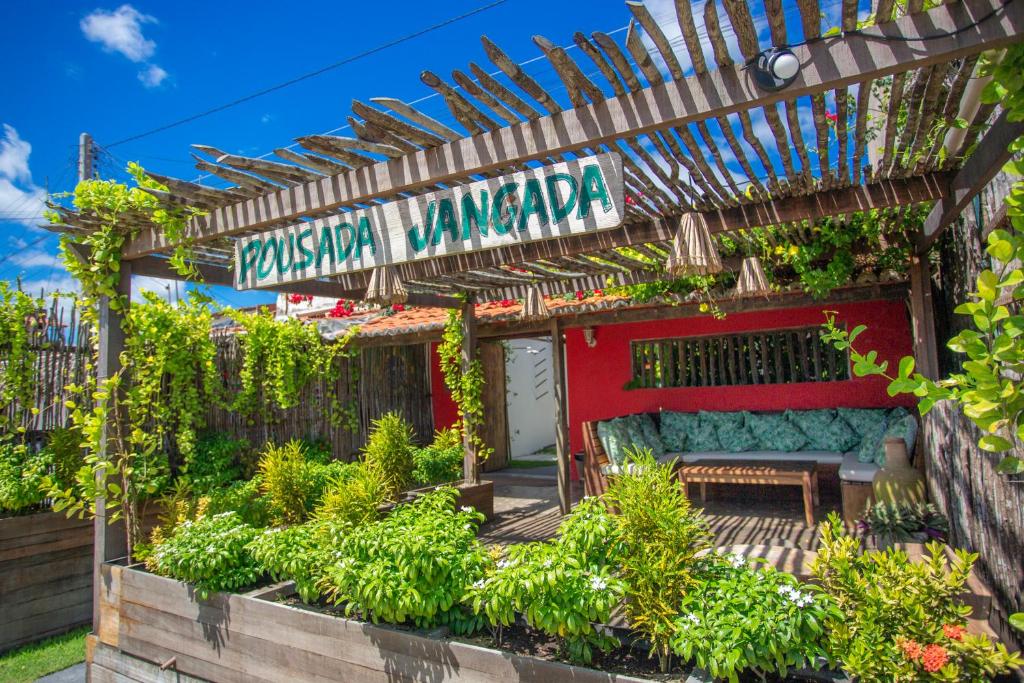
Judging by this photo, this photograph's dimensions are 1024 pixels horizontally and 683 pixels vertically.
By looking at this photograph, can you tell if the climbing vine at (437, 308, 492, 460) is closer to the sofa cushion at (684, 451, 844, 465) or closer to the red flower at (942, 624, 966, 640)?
the sofa cushion at (684, 451, 844, 465)

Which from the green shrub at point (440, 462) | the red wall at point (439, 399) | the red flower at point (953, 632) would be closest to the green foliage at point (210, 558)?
the green shrub at point (440, 462)

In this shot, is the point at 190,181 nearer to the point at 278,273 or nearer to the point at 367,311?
the point at 278,273

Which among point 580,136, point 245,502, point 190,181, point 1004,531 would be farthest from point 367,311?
point 1004,531

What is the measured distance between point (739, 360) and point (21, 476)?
304 inches

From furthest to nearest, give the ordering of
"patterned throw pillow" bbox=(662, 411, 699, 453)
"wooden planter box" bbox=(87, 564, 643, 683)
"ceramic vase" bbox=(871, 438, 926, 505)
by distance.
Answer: "patterned throw pillow" bbox=(662, 411, 699, 453) < "ceramic vase" bbox=(871, 438, 926, 505) < "wooden planter box" bbox=(87, 564, 643, 683)

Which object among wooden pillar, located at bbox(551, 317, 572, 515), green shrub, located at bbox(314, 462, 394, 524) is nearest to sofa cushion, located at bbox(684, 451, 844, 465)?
wooden pillar, located at bbox(551, 317, 572, 515)

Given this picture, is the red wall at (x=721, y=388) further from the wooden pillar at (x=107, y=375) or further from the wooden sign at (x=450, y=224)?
the wooden pillar at (x=107, y=375)

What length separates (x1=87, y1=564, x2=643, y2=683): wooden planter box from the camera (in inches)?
104

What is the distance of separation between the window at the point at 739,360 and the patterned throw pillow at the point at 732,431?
504mm

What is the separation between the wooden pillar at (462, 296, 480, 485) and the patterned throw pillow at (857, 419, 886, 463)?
12.9 feet

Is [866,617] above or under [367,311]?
under

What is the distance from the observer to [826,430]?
7184mm

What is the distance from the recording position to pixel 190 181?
3.72 m

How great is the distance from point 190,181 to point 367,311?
6.89 m
